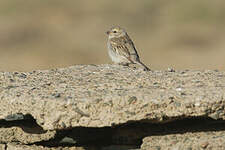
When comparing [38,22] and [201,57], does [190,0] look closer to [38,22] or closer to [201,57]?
[38,22]

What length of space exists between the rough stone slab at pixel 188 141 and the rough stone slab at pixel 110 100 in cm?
20

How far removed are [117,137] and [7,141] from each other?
104 cm

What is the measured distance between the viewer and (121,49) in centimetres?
1206

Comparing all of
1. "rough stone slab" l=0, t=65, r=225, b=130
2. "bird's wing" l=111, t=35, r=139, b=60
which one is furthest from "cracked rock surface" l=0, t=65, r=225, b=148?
"bird's wing" l=111, t=35, r=139, b=60

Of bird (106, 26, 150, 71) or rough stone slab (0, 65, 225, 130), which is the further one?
bird (106, 26, 150, 71)

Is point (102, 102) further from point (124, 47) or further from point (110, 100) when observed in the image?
point (124, 47)

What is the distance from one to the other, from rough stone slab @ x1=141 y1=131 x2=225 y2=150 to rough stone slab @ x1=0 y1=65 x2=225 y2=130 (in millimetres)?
203

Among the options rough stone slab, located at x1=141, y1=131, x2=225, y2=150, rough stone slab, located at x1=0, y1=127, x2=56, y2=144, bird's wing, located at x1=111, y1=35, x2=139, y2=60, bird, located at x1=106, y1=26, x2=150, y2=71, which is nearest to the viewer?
rough stone slab, located at x1=141, y1=131, x2=225, y2=150

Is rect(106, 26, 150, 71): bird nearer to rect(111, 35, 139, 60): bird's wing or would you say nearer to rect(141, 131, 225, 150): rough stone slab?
rect(111, 35, 139, 60): bird's wing

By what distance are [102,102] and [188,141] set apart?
2.71ft

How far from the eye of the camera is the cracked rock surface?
711 centimetres

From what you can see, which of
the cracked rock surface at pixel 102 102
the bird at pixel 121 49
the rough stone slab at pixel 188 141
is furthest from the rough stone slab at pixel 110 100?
the bird at pixel 121 49

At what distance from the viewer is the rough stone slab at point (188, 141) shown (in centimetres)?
709

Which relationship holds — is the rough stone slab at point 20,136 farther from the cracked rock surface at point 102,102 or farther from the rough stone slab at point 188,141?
the rough stone slab at point 188,141
